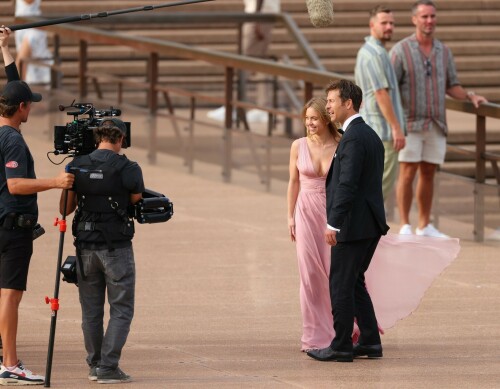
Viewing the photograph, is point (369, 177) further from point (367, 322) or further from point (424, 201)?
point (424, 201)

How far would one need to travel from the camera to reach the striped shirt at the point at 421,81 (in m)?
12.8

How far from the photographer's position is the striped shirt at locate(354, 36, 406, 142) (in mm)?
12516

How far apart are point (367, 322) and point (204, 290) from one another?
2.35 m

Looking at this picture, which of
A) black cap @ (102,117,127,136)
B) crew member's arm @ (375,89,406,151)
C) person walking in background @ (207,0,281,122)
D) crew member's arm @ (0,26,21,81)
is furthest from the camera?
person walking in background @ (207,0,281,122)

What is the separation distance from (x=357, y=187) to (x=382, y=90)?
3783 mm

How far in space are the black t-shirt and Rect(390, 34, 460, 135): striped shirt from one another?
16.4 feet

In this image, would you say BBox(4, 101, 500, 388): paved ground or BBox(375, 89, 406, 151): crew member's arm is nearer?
BBox(4, 101, 500, 388): paved ground

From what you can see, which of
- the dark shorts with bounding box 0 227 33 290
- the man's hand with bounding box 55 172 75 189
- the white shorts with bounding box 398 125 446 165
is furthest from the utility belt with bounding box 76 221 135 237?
the white shorts with bounding box 398 125 446 165

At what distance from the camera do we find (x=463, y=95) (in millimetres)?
13000

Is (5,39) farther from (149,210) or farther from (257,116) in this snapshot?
(257,116)

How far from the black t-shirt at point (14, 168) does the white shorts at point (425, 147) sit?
5.11 meters

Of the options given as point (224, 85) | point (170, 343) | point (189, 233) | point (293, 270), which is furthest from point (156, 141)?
point (170, 343)

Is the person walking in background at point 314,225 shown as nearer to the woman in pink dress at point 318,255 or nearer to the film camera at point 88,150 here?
the woman in pink dress at point 318,255

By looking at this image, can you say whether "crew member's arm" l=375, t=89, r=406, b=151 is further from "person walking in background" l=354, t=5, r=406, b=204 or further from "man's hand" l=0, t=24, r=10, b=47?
"man's hand" l=0, t=24, r=10, b=47
